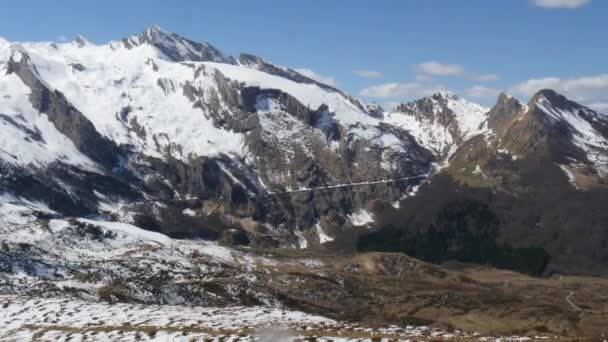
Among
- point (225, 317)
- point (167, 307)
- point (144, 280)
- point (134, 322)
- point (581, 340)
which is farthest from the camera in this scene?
point (144, 280)

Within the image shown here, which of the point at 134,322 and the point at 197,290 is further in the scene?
the point at 197,290

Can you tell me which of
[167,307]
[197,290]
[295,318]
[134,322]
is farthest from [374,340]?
[197,290]

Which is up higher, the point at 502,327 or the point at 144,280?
→ the point at 144,280

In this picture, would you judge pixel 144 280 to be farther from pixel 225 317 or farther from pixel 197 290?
pixel 225 317

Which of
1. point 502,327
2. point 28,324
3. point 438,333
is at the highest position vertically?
point 28,324

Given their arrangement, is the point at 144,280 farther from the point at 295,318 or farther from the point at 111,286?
the point at 295,318

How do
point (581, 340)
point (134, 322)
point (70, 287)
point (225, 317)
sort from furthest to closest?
point (70, 287) → point (225, 317) → point (134, 322) → point (581, 340)

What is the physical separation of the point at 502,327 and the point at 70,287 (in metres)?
113

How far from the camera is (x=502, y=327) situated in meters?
187

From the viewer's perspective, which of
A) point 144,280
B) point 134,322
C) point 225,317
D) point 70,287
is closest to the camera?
point 134,322

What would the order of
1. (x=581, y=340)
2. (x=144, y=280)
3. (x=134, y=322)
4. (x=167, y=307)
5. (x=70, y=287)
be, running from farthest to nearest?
(x=144, y=280) < (x=70, y=287) < (x=167, y=307) < (x=134, y=322) < (x=581, y=340)

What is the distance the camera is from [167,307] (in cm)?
9131

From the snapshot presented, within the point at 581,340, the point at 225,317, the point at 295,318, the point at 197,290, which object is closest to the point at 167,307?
the point at 225,317

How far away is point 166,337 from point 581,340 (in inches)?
1545
